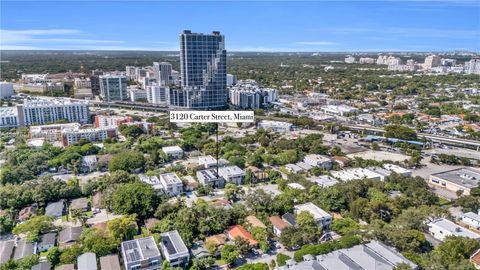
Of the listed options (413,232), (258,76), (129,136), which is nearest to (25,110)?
(129,136)

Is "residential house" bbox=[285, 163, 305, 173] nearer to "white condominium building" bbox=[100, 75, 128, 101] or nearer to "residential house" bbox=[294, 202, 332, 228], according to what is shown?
"residential house" bbox=[294, 202, 332, 228]

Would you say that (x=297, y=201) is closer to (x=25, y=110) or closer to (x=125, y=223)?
(x=125, y=223)

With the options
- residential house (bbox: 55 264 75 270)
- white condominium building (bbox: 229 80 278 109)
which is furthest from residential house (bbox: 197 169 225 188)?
white condominium building (bbox: 229 80 278 109)

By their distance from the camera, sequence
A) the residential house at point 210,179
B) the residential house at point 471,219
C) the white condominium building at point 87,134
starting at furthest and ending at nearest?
the white condominium building at point 87,134, the residential house at point 210,179, the residential house at point 471,219

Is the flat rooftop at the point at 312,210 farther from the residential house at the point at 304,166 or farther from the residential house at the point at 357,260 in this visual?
the residential house at the point at 304,166

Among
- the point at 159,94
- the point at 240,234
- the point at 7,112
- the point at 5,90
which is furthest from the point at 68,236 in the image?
the point at 5,90

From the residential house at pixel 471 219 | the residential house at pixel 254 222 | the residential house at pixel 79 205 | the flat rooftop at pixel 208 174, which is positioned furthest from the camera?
the flat rooftop at pixel 208 174

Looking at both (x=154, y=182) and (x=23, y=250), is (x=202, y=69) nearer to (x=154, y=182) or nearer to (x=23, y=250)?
(x=154, y=182)

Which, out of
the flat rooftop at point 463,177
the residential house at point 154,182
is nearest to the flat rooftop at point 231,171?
the residential house at point 154,182
